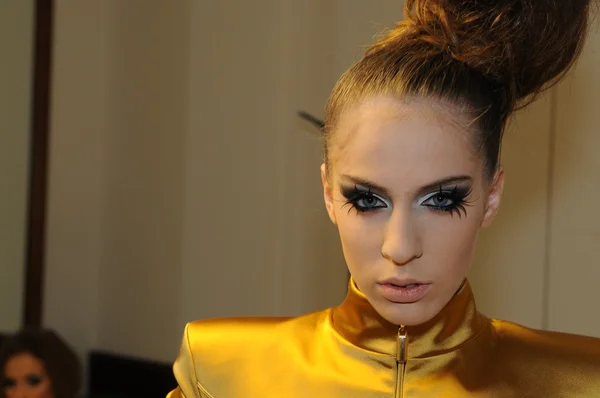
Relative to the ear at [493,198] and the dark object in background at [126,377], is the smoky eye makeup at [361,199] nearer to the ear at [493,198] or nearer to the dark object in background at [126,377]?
the ear at [493,198]

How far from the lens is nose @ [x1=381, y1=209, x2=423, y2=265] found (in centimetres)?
104

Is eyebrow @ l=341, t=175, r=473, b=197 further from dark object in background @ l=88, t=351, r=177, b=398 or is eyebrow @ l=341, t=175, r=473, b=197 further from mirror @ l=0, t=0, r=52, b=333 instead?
mirror @ l=0, t=0, r=52, b=333

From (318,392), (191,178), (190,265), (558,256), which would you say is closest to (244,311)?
(190,265)

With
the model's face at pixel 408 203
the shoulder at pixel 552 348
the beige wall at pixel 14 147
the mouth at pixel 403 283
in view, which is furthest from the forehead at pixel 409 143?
the beige wall at pixel 14 147

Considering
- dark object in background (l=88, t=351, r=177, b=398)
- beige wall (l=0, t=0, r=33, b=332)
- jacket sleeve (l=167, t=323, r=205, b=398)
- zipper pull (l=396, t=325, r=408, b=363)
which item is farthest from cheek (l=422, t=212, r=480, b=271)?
beige wall (l=0, t=0, r=33, b=332)

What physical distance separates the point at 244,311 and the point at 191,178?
1.45ft

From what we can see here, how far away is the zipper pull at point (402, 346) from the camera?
113cm

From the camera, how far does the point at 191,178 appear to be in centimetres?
287

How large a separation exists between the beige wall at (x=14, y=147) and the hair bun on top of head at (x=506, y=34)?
2079mm

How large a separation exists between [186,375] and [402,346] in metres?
0.28

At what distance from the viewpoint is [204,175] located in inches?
111

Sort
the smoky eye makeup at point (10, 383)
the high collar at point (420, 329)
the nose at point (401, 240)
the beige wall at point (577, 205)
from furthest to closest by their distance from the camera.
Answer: the smoky eye makeup at point (10, 383)
the beige wall at point (577, 205)
the high collar at point (420, 329)
the nose at point (401, 240)

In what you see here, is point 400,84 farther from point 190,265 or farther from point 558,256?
point 190,265

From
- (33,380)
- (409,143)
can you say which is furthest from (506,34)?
(33,380)
